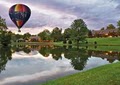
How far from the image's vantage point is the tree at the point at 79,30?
11869 centimetres

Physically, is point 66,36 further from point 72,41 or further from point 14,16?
point 14,16

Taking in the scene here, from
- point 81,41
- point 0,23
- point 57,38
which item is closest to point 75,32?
point 81,41

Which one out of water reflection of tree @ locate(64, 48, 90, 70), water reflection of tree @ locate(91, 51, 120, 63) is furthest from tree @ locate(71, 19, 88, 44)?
water reflection of tree @ locate(64, 48, 90, 70)

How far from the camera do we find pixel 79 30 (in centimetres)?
12075

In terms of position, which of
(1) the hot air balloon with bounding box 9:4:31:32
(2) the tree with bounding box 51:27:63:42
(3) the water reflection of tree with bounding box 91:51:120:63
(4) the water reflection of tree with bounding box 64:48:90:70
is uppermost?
(1) the hot air balloon with bounding box 9:4:31:32

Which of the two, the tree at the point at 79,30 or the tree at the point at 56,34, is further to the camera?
the tree at the point at 56,34

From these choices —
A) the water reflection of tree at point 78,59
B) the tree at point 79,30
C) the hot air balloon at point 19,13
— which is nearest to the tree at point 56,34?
the tree at point 79,30

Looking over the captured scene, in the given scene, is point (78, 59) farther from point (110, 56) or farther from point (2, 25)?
point (2, 25)

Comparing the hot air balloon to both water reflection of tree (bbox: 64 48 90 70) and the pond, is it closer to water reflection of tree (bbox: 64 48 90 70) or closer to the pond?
the pond

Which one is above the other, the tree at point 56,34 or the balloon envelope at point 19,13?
the balloon envelope at point 19,13

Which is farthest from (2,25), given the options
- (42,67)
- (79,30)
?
(42,67)

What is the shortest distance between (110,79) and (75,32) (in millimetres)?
101762

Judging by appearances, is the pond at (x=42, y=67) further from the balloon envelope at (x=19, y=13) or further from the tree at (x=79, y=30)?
the tree at (x=79, y=30)

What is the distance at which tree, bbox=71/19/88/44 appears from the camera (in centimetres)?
11869
